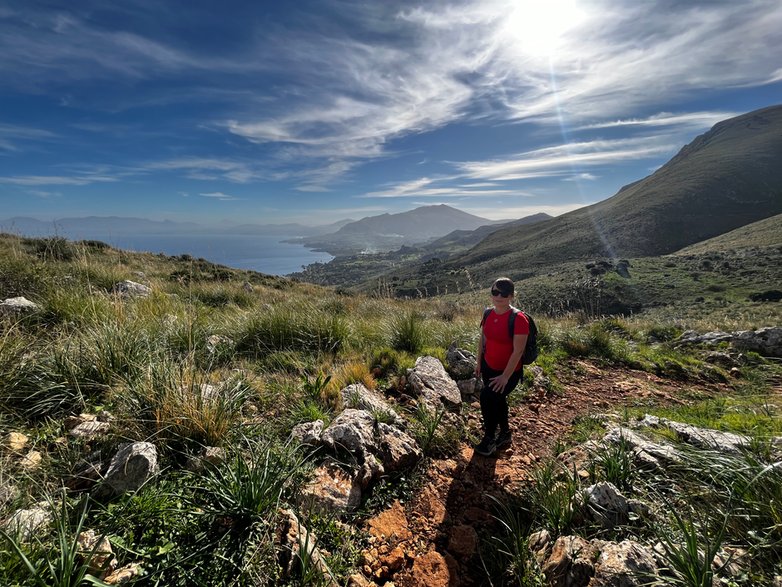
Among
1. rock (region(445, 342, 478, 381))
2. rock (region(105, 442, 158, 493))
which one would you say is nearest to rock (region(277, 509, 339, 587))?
rock (region(105, 442, 158, 493))

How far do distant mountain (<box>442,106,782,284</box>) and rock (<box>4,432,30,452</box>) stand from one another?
68.6 m

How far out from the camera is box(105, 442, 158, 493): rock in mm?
2205

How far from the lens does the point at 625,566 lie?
188 centimetres

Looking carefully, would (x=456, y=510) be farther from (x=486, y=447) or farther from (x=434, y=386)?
(x=434, y=386)

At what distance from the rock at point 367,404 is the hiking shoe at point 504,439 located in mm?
1179

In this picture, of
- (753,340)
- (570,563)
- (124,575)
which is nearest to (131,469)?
(124,575)

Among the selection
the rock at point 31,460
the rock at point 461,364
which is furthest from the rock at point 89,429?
the rock at point 461,364

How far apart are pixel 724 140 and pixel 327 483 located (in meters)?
207

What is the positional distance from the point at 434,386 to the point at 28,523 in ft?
12.8

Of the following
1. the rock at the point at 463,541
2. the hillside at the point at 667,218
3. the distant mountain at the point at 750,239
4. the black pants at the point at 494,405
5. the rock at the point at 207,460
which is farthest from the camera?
the hillside at the point at 667,218

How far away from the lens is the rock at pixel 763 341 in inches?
296

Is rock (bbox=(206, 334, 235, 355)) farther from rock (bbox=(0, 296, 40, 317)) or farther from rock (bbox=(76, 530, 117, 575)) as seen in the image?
rock (bbox=(76, 530, 117, 575))

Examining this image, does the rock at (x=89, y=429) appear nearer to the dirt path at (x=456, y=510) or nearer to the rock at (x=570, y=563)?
the dirt path at (x=456, y=510)

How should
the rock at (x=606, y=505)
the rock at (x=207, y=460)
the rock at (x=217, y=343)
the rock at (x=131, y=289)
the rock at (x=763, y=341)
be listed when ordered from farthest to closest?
the rock at (x=763, y=341)
the rock at (x=131, y=289)
the rock at (x=217, y=343)
the rock at (x=207, y=460)
the rock at (x=606, y=505)
